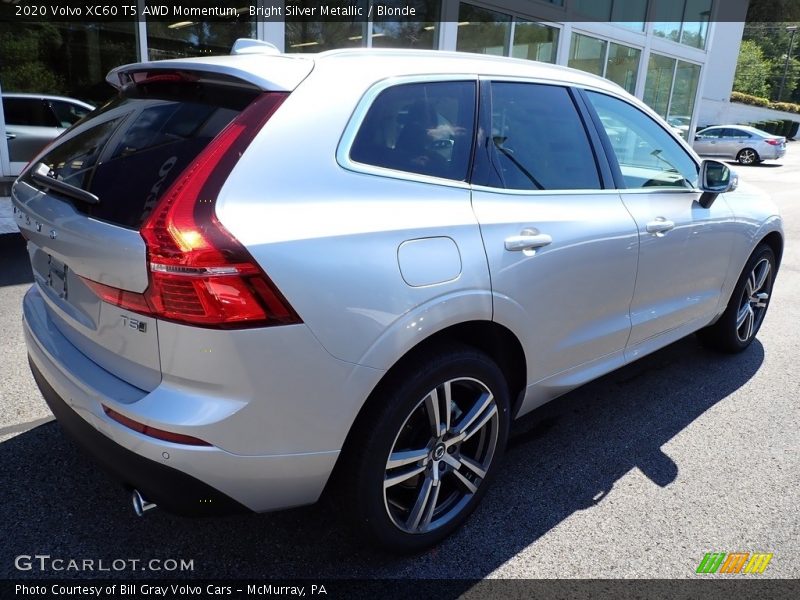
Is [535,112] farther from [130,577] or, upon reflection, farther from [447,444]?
[130,577]

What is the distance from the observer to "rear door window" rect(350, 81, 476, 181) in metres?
2.10

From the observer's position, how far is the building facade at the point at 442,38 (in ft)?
30.4

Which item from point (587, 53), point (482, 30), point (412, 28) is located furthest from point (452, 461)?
point (587, 53)

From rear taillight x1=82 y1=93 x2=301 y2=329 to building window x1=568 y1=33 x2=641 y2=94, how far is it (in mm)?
14527

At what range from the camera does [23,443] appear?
2.89 m

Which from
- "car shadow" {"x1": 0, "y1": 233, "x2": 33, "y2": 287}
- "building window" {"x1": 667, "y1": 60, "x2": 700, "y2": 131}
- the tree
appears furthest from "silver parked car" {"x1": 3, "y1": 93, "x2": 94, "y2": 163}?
the tree

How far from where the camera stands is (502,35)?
12.9 meters

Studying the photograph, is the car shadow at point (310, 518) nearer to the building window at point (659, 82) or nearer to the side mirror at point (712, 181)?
the side mirror at point (712, 181)

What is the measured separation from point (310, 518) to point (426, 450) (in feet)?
2.05

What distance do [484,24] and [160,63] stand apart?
1141 cm

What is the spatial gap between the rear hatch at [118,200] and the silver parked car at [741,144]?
25.9 m

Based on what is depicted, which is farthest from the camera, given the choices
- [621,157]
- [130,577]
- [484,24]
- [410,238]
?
[484,24]

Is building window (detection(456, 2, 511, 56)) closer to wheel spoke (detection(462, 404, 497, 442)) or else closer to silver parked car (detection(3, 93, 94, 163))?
silver parked car (detection(3, 93, 94, 163))

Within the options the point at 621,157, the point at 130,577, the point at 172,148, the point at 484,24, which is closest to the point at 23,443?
the point at 130,577
